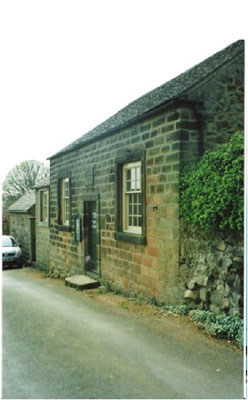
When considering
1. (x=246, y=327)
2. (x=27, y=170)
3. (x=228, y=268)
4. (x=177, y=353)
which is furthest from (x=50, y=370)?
(x=27, y=170)

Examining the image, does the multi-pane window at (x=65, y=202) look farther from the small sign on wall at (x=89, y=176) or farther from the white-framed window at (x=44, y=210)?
the small sign on wall at (x=89, y=176)

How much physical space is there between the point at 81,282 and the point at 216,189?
3986mm

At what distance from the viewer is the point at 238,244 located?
4250 mm

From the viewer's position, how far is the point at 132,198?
22.9 ft

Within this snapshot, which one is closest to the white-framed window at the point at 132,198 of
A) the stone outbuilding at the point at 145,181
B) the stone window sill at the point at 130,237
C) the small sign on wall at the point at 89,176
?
the stone outbuilding at the point at 145,181

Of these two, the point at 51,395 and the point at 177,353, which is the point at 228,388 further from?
the point at 51,395

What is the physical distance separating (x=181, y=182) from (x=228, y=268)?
1.64m

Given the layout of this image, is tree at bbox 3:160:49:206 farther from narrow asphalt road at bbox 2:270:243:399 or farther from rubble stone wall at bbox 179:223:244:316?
rubble stone wall at bbox 179:223:244:316

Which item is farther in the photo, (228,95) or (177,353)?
(228,95)

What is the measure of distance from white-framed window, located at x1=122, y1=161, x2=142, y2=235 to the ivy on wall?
4.64 feet

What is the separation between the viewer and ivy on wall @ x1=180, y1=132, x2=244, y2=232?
4.23 m

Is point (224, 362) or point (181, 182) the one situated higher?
point (181, 182)

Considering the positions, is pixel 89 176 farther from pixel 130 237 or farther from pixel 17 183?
pixel 17 183

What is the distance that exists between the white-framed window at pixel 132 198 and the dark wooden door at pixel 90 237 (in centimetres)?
143
